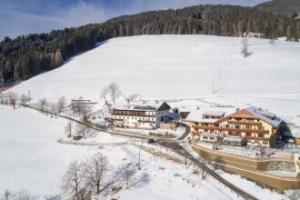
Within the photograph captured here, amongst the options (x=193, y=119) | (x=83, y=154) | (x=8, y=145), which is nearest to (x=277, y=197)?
(x=193, y=119)

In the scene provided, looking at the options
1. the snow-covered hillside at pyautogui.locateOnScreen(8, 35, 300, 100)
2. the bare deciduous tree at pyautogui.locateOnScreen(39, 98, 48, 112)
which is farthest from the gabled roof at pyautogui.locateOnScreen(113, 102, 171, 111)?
the bare deciduous tree at pyautogui.locateOnScreen(39, 98, 48, 112)

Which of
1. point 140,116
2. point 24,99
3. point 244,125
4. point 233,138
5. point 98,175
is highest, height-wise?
point 24,99

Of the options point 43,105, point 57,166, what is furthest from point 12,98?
point 57,166

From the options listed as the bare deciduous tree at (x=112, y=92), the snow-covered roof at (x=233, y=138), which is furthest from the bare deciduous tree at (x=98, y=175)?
the bare deciduous tree at (x=112, y=92)

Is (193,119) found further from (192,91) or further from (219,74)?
(219,74)

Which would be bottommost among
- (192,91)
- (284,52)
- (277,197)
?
(277,197)

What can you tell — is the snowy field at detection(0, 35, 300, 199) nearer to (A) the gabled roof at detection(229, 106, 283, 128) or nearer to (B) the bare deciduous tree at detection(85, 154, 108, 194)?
(B) the bare deciduous tree at detection(85, 154, 108, 194)

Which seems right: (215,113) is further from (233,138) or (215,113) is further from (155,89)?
(155,89)
